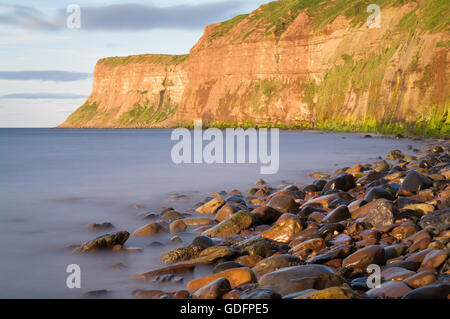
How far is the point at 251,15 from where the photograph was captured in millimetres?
88375

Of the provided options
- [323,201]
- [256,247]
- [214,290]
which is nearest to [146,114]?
[323,201]

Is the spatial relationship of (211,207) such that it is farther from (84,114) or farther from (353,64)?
(84,114)

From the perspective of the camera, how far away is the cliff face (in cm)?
3269

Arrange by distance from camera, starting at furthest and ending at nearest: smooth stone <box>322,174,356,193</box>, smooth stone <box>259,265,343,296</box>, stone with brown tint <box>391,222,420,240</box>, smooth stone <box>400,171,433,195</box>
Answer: smooth stone <box>322,174,356,193</box> → smooth stone <box>400,171,433,195</box> → stone with brown tint <box>391,222,420,240</box> → smooth stone <box>259,265,343,296</box>

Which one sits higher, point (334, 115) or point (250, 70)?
point (250, 70)

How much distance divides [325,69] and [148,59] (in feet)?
287

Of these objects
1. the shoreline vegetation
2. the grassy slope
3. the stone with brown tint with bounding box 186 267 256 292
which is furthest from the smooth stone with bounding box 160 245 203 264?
the grassy slope

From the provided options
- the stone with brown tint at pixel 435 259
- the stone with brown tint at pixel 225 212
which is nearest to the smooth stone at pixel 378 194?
the stone with brown tint at pixel 225 212

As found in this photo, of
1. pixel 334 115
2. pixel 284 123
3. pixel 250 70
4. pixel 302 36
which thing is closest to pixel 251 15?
pixel 250 70

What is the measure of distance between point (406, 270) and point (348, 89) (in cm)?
5390

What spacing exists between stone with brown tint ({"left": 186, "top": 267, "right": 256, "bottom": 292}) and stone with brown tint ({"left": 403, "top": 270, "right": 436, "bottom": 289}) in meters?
1.30

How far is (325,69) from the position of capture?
210 ft

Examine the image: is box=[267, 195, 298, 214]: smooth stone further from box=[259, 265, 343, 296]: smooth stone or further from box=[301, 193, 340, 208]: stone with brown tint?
box=[259, 265, 343, 296]: smooth stone
